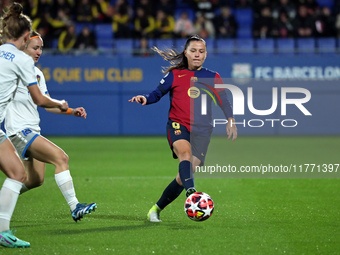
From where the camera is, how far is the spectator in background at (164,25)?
64.0 ft

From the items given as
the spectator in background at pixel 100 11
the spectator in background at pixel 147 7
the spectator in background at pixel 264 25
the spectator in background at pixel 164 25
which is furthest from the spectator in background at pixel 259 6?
the spectator in background at pixel 100 11

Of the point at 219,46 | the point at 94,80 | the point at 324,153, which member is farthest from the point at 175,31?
the point at 324,153

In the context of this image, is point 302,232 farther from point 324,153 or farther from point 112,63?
point 112,63

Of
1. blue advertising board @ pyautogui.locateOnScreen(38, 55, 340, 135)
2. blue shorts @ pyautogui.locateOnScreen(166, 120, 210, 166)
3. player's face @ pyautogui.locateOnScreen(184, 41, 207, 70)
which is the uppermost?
player's face @ pyautogui.locateOnScreen(184, 41, 207, 70)

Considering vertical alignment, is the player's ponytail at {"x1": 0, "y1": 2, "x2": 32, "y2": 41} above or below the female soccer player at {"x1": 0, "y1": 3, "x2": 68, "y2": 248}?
above

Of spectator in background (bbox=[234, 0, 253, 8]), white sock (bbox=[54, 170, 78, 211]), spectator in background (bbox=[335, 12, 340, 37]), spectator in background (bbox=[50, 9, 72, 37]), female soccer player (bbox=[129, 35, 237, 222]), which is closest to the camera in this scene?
white sock (bbox=[54, 170, 78, 211])

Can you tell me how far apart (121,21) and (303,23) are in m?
6.18

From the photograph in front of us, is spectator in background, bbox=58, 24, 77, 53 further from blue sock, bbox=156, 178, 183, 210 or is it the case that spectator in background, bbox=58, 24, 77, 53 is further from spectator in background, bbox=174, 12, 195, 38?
blue sock, bbox=156, 178, 183, 210

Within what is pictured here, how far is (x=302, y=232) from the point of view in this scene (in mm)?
6000

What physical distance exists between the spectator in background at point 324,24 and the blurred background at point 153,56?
34 millimetres

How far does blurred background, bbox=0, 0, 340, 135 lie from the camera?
19.0 meters

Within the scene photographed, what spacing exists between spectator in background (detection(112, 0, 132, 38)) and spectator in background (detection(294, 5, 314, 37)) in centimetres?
567

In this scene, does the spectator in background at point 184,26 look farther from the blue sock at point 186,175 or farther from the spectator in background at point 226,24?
the blue sock at point 186,175

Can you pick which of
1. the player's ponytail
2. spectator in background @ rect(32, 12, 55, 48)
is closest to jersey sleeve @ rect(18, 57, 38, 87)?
the player's ponytail
